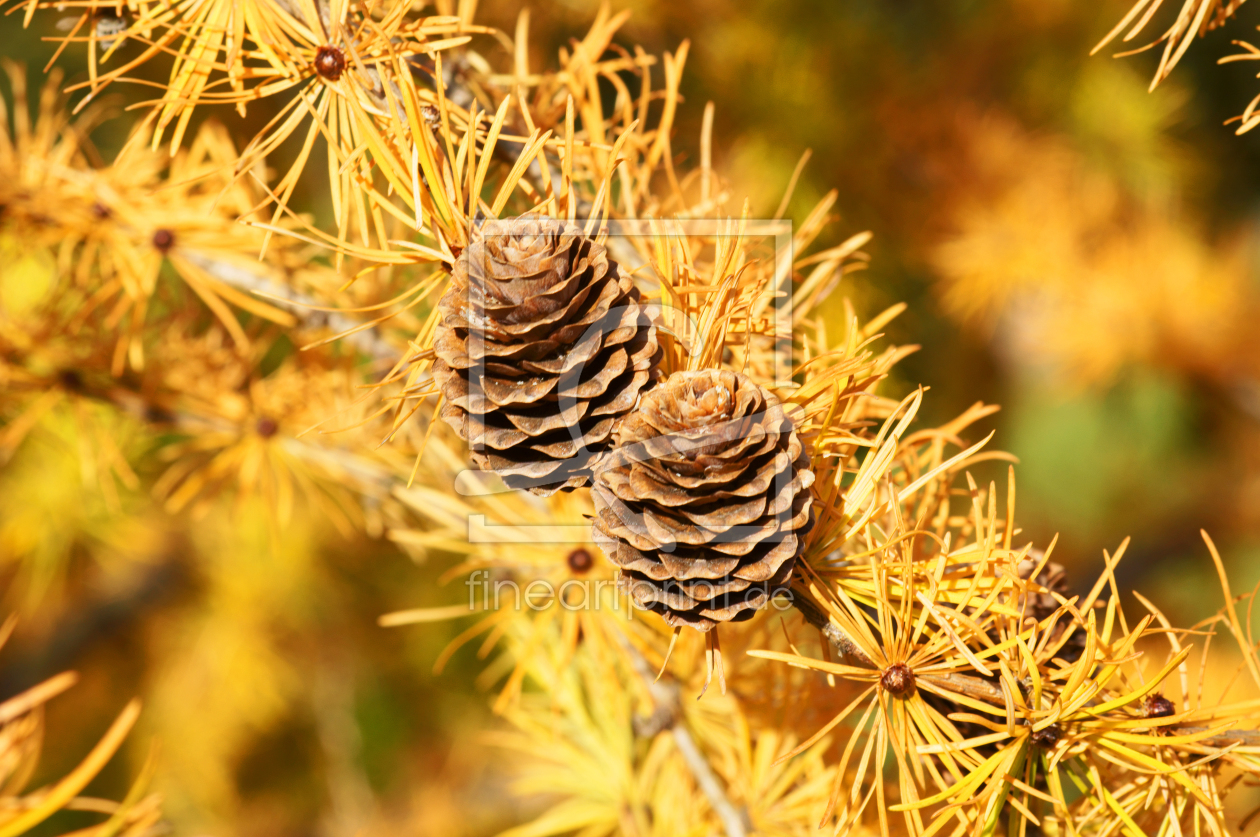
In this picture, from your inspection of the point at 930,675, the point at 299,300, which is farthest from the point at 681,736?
the point at 299,300

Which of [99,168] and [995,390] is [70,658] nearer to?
[99,168]

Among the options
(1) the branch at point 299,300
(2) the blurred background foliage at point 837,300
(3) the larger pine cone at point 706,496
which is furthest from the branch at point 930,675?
(2) the blurred background foliage at point 837,300

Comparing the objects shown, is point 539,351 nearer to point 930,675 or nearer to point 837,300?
point 930,675

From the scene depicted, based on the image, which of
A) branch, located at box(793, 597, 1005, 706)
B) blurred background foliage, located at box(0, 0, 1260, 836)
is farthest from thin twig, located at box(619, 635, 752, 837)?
blurred background foliage, located at box(0, 0, 1260, 836)

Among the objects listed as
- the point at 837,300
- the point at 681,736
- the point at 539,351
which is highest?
the point at 837,300

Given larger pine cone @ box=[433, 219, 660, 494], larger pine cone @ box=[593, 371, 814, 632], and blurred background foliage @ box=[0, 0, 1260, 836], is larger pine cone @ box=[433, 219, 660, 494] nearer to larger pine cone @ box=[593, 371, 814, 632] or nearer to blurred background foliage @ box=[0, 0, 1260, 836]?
larger pine cone @ box=[593, 371, 814, 632]

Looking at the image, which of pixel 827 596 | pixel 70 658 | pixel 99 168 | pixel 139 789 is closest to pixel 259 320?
pixel 99 168

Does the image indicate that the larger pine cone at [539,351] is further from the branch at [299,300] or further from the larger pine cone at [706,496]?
the branch at [299,300]
